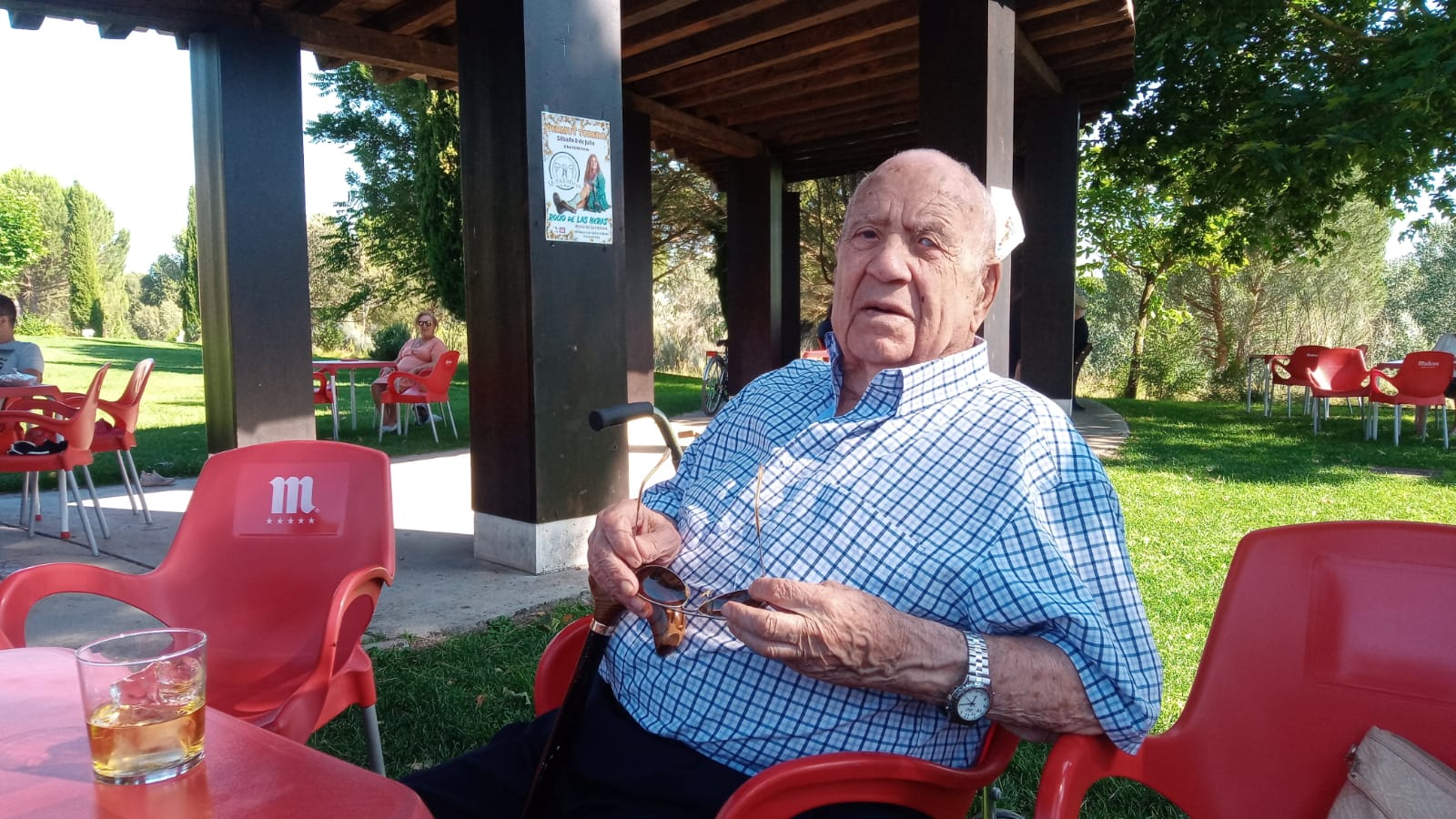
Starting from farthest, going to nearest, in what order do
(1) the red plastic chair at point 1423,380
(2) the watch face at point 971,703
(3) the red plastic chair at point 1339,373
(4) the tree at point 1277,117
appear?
(3) the red plastic chair at point 1339,373 < (1) the red plastic chair at point 1423,380 < (4) the tree at point 1277,117 < (2) the watch face at point 971,703

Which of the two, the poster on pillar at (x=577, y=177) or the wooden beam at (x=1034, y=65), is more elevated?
the wooden beam at (x=1034, y=65)

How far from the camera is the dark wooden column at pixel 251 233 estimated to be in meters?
5.70

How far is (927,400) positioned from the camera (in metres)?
1.61

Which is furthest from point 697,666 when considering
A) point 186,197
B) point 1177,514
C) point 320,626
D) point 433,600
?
point 186,197

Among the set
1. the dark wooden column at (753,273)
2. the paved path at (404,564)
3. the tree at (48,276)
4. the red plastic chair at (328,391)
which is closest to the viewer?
the paved path at (404,564)

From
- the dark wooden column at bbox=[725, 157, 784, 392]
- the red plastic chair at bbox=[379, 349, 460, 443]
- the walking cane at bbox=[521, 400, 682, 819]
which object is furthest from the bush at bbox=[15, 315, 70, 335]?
the walking cane at bbox=[521, 400, 682, 819]

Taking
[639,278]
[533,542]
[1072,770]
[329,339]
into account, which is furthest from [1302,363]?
[329,339]

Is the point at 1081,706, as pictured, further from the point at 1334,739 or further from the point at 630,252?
the point at 630,252

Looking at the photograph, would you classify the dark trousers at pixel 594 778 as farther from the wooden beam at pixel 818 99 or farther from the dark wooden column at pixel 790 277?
the dark wooden column at pixel 790 277

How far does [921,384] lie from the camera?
1.59 metres

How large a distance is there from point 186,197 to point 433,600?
2049 inches

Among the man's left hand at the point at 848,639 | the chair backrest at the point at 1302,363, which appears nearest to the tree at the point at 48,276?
the chair backrest at the point at 1302,363

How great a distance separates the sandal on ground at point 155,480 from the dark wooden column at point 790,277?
7850mm

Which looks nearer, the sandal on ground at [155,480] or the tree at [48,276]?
the sandal on ground at [155,480]
